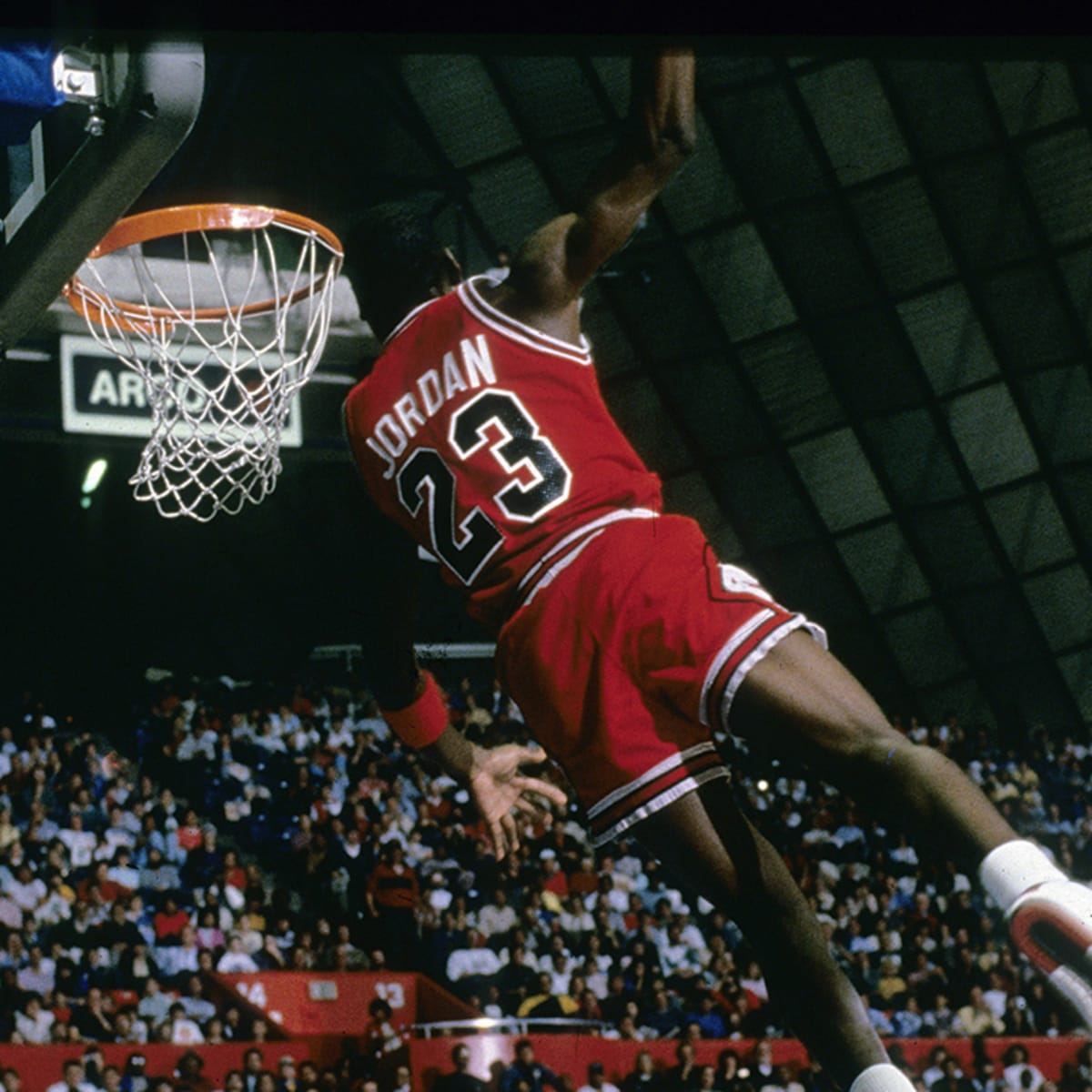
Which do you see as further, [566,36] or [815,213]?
[815,213]

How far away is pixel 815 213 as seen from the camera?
12.8 m

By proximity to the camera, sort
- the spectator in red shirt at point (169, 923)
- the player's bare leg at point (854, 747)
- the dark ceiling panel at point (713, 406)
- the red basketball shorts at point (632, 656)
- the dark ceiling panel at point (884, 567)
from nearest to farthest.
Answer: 1. the player's bare leg at point (854, 747)
2. the red basketball shorts at point (632, 656)
3. the spectator in red shirt at point (169, 923)
4. the dark ceiling panel at point (713, 406)
5. the dark ceiling panel at point (884, 567)

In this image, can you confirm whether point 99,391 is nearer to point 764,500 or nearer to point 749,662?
point 764,500

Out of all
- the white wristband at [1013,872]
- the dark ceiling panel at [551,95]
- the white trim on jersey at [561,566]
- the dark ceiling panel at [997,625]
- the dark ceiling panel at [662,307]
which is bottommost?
the white wristband at [1013,872]

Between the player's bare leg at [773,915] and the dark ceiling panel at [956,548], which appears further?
the dark ceiling panel at [956,548]

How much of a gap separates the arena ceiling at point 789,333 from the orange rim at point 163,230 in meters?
5.15

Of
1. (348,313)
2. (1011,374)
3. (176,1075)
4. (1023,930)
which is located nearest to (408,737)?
(1023,930)

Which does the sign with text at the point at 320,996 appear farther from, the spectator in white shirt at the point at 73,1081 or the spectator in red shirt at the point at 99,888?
the spectator in white shirt at the point at 73,1081

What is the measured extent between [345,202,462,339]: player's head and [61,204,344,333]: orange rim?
133 cm

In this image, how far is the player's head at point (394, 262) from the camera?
301 cm

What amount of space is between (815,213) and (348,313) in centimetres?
451

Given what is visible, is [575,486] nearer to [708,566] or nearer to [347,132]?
[708,566]

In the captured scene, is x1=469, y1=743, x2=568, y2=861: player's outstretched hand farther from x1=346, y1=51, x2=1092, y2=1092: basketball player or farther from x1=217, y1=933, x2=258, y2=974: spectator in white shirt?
x1=217, y1=933, x2=258, y2=974: spectator in white shirt

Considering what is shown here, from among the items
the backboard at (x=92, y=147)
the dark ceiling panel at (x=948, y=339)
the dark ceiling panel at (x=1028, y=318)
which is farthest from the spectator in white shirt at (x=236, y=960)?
the dark ceiling panel at (x=1028, y=318)
